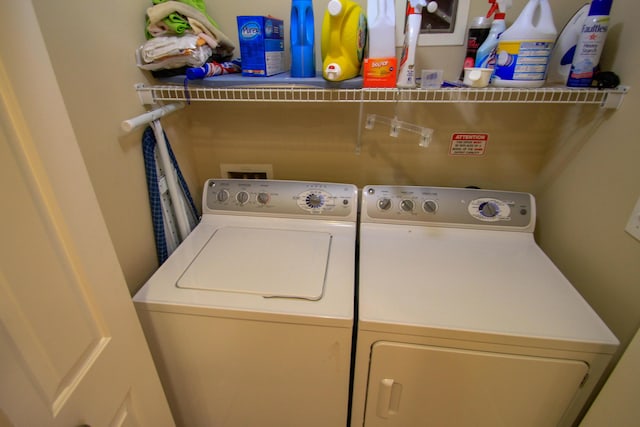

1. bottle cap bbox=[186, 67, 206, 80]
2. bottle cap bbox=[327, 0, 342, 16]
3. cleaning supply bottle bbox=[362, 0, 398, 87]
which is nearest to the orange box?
cleaning supply bottle bbox=[362, 0, 398, 87]

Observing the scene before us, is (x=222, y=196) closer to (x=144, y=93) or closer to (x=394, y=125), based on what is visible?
(x=144, y=93)

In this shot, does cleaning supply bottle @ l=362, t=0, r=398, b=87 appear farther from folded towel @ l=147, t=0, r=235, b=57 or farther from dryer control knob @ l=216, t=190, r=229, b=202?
dryer control knob @ l=216, t=190, r=229, b=202

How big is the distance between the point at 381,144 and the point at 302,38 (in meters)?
0.63

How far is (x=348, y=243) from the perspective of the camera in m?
1.35

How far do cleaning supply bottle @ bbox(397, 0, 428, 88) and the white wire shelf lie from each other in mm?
44

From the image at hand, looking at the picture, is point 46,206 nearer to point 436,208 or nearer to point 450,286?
point 450,286

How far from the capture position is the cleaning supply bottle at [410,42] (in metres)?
1.13

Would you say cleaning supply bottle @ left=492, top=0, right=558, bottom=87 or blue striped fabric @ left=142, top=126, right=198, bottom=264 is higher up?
cleaning supply bottle @ left=492, top=0, right=558, bottom=87

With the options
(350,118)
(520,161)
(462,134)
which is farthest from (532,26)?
(350,118)

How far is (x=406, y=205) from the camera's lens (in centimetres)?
145

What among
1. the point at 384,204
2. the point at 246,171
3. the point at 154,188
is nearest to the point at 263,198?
the point at 246,171

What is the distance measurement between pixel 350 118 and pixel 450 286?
902 mm

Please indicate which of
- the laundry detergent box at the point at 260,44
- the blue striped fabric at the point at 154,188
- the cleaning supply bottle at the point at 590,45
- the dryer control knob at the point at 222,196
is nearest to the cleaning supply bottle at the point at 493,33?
the cleaning supply bottle at the point at 590,45

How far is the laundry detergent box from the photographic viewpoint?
120 centimetres
